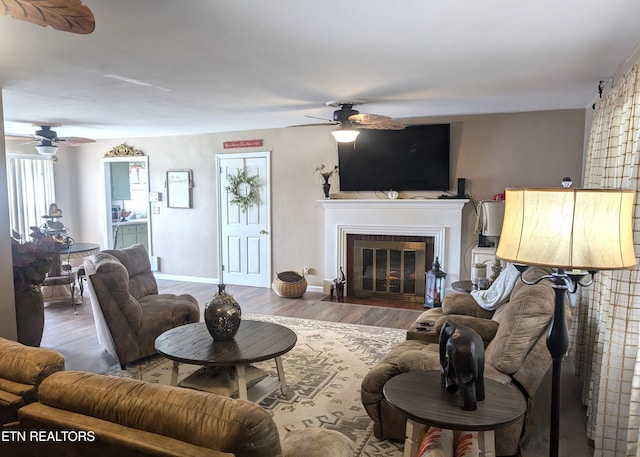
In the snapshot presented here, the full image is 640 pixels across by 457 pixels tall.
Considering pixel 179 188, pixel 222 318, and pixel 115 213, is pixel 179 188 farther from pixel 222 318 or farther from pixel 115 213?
pixel 222 318

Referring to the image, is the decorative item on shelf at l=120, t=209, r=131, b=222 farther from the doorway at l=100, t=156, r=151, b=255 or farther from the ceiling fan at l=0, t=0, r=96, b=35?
the ceiling fan at l=0, t=0, r=96, b=35

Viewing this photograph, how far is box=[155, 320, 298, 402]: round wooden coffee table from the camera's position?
110 inches

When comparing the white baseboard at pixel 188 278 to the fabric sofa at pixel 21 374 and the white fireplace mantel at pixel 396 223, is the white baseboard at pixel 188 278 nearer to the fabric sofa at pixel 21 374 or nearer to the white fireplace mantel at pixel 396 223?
the white fireplace mantel at pixel 396 223

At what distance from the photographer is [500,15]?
2357 mm

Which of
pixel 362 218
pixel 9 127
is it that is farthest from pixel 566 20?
pixel 9 127

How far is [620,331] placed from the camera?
7.63 feet

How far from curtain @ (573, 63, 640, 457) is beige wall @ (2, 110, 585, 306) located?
2542mm

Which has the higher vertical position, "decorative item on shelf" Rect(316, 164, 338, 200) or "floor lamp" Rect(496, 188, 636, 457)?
"decorative item on shelf" Rect(316, 164, 338, 200)

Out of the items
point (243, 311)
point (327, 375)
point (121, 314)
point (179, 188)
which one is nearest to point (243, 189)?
point (179, 188)

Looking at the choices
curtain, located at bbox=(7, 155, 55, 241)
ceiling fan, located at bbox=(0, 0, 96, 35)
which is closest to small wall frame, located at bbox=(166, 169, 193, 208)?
curtain, located at bbox=(7, 155, 55, 241)

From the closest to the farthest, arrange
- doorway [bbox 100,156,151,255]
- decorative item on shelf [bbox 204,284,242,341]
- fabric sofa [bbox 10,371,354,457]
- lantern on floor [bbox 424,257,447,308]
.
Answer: fabric sofa [bbox 10,371,354,457] → decorative item on shelf [bbox 204,284,242,341] → lantern on floor [bbox 424,257,447,308] → doorway [bbox 100,156,151,255]

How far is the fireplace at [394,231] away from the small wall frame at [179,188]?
2.38 meters

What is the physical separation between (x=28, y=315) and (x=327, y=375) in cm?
267

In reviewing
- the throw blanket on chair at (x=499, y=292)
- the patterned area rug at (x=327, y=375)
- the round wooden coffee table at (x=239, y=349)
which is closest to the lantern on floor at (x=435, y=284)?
the patterned area rug at (x=327, y=375)
